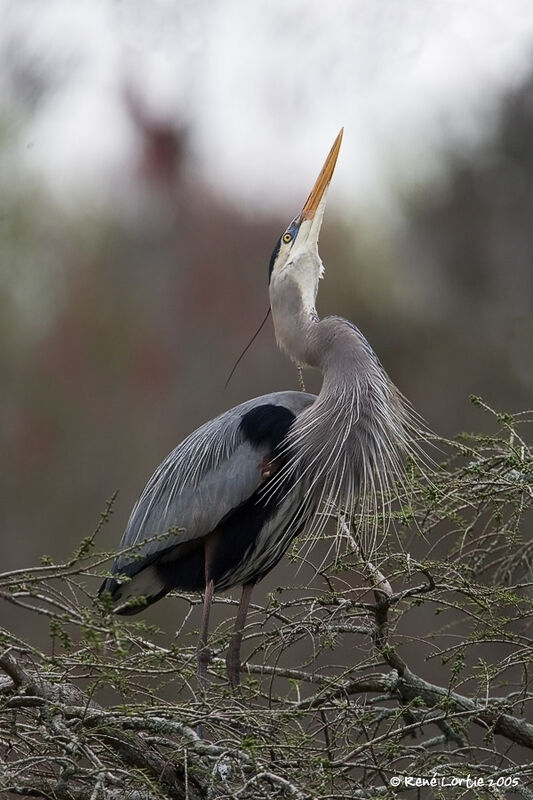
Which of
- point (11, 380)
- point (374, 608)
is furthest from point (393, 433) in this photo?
point (11, 380)

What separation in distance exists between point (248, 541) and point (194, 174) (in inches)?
188

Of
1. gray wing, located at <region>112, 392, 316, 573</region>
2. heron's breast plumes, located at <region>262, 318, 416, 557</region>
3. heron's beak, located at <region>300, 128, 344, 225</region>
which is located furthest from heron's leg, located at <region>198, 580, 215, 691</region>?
heron's beak, located at <region>300, 128, 344, 225</region>

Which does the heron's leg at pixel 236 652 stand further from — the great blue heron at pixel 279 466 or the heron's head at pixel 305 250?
the heron's head at pixel 305 250

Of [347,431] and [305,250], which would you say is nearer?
[347,431]

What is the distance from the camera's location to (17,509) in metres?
6.59

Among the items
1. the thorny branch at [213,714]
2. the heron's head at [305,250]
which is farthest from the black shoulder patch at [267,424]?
the thorny branch at [213,714]

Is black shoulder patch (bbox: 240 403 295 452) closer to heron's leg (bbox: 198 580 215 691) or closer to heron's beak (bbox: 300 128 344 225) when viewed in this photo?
heron's leg (bbox: 198 580 215 691)

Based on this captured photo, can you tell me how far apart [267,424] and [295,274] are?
14.6 inches

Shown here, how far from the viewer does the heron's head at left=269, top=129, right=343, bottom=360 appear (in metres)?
2.89

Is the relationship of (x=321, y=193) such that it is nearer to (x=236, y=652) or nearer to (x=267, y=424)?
(x=267, y=424)

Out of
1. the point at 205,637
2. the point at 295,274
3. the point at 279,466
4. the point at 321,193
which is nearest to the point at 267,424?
the point at 279,466

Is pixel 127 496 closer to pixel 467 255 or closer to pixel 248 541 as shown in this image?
pixel 467 255

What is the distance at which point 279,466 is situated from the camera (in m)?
2.75

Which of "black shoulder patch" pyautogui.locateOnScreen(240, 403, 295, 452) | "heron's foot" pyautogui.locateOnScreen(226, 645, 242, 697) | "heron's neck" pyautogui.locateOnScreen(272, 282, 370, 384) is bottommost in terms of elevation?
"heron's foot" pyautogui.locateOnScreen(226, 645, 242, 697)
